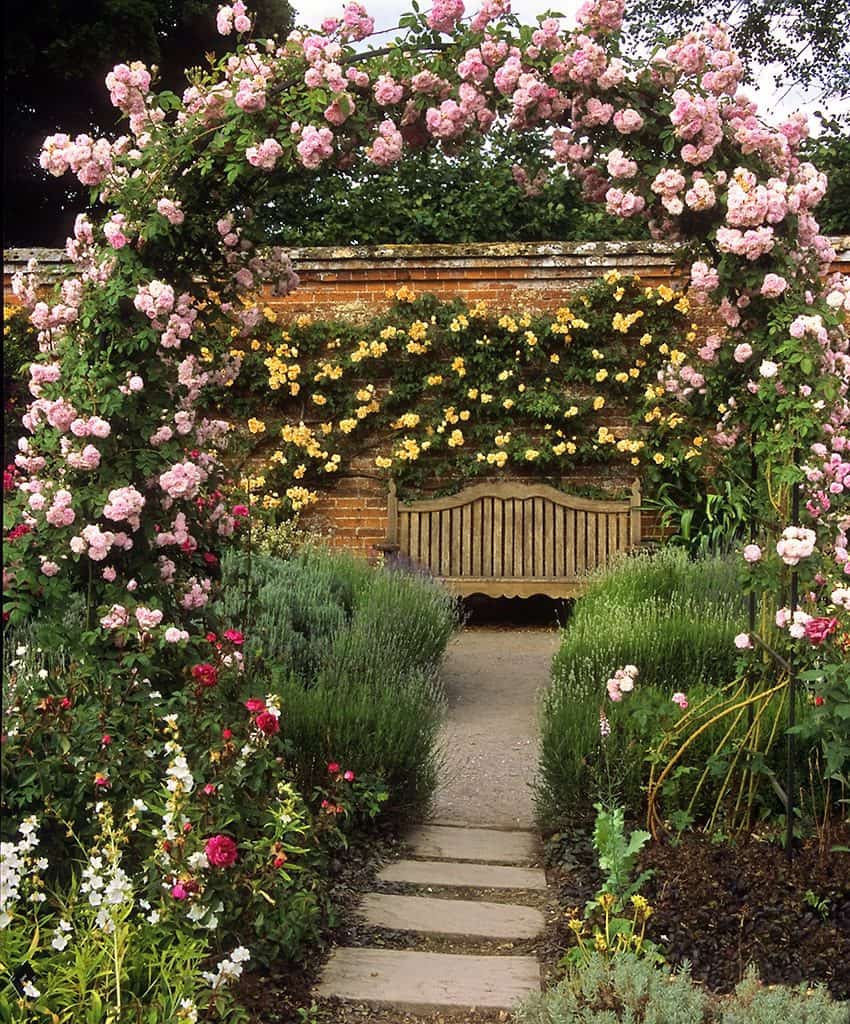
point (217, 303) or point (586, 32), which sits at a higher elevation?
point (586, 32)

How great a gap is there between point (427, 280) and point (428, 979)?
6.89m

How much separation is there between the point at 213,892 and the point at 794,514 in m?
2.01

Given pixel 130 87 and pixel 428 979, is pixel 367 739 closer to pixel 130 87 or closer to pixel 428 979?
pixel 428 979

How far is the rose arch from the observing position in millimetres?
3627

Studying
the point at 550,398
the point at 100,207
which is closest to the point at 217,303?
the point at 550,398

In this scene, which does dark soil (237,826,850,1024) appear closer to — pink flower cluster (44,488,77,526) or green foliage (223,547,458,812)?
green foliage (223,547,458,812)

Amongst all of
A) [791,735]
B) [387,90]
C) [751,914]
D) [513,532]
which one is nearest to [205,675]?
[751,914]

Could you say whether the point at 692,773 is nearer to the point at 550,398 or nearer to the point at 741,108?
the point at 741,108

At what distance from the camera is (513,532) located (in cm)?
882

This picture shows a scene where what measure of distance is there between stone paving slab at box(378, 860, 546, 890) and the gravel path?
396mm

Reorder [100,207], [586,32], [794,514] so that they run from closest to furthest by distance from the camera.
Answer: [794,514] → [586,32] → [100,207]

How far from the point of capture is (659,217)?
4066 millimetres

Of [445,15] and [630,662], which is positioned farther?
[630,662]

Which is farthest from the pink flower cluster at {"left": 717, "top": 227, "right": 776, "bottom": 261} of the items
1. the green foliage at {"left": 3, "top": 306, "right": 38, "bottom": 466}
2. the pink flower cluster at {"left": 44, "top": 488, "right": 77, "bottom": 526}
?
the green foliage at {"left": 3, "top": 306, "right": 38, "bottom": 466}
